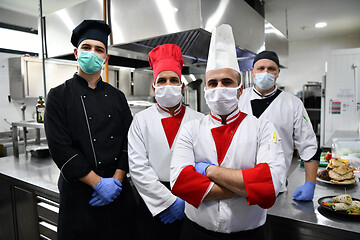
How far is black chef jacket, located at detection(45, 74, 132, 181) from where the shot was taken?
1390mm

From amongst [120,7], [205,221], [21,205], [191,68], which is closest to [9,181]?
[21,205]

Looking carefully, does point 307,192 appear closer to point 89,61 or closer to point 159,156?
point 159,156

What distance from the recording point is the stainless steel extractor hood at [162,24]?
174cm

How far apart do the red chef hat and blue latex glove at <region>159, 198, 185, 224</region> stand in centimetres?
72

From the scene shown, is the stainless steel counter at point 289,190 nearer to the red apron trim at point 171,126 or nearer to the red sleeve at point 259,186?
the red sleeve at point 259,186

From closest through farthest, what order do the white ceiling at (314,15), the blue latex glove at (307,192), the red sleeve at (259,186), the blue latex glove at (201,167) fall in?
Result: 1. the red sleeve at (259,186)
2. the blue latex glove at (201,167)
3. the blue latex glove at (307,192)
4. the white ceiling at (314,15)

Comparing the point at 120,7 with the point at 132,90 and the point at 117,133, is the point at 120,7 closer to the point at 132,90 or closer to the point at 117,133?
the point at 117,133

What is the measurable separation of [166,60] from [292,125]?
92 centimetres

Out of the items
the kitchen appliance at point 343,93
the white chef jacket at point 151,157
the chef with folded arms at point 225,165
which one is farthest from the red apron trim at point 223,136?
the kitchen appliance at point 343,93

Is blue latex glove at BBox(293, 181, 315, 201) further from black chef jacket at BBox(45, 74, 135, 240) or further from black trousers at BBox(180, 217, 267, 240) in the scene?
black chef jacket at BBox(45, 74, 135, 240)

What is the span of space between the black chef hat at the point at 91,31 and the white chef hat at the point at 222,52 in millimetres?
708

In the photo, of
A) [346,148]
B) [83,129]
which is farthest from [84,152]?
[346,148]

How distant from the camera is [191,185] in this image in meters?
1.08

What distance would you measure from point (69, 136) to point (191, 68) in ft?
8.01
